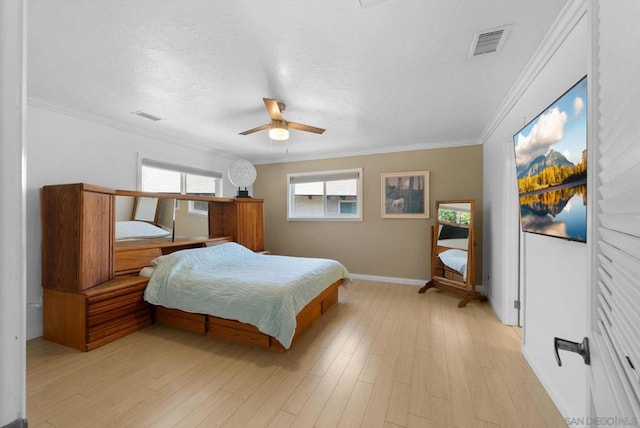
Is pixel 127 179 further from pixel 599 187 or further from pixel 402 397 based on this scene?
pixel 599 187

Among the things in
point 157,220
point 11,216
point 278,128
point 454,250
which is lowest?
point 454,250

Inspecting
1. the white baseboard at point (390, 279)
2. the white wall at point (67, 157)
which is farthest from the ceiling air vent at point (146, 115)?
the white baseboard at point (390, 279)

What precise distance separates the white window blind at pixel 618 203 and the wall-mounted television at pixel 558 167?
3.04 feet

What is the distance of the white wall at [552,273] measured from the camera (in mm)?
1436

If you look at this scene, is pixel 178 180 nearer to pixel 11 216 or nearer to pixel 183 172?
pixel 183 172

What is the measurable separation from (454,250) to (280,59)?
3276 mm

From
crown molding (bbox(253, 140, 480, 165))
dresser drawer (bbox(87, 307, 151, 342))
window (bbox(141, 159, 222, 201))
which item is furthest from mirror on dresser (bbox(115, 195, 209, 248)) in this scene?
crown molding (bbox(253, 140, 480, 165))

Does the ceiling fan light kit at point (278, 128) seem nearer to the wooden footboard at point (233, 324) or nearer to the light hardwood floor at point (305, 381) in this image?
the wooden footboard at point (233, 324)

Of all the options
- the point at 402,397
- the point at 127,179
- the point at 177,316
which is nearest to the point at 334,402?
the point at 402,397

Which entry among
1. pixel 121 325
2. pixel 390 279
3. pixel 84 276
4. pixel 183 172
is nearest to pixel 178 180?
pixel 183 172

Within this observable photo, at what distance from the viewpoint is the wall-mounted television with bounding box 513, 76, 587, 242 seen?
1.28 metres

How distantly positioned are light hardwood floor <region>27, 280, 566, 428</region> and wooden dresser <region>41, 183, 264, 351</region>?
16cm

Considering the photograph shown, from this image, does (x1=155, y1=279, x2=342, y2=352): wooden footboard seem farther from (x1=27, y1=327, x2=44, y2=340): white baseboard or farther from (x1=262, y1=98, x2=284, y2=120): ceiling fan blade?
(x1=262, y1=98, x2=284, y2=120): ceiling fan blade

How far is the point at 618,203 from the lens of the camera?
0.47 meters
